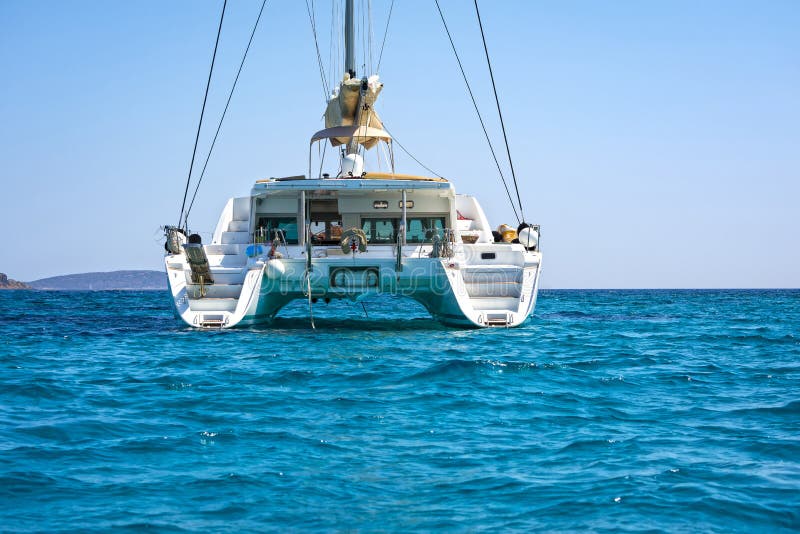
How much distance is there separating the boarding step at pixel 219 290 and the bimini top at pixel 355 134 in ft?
19.5

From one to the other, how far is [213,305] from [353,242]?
2852mm

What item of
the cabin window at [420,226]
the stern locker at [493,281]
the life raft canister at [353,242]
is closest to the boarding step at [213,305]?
the life raft canister at [353,242]

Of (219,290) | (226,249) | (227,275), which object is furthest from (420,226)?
(219,290)

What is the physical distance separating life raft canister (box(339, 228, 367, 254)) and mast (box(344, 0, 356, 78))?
20.8 feet

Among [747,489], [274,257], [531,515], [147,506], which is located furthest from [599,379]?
[274,257]

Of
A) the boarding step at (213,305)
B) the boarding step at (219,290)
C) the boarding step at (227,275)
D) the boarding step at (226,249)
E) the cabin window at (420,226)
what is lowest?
the boarding step at (213,305)

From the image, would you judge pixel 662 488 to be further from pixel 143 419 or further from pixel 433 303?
pixel 433 303

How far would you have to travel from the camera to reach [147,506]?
183 inches

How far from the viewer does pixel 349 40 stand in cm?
2044

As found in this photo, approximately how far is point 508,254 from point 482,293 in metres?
0.92

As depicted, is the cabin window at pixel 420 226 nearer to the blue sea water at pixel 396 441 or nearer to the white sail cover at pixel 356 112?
the white sail cover at pixel 356 112

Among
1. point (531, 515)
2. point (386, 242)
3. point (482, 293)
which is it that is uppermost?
point (386, 242)

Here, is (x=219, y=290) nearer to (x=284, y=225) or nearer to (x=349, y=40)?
(x=284, y=225)

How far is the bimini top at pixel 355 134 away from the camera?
20000 mm
